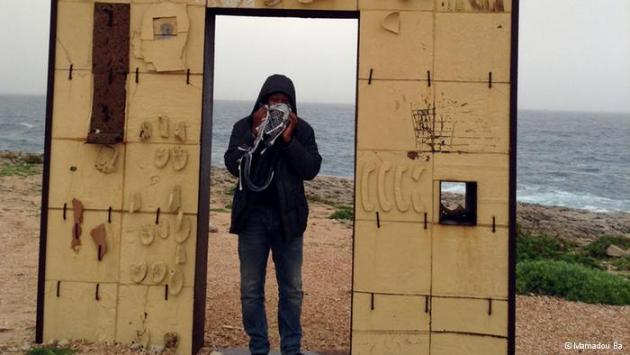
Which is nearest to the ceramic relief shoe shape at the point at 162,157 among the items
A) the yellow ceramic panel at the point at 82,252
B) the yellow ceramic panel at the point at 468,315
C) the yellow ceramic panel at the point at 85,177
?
the yellow ceramic panel at the point at 85,177

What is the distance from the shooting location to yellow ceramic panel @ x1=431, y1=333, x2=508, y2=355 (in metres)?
5.07

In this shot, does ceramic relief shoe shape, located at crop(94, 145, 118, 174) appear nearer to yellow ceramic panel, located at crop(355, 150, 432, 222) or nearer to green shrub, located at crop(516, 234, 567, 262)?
yellow ceramic panel, located at crop(355, 150, 432, 222)

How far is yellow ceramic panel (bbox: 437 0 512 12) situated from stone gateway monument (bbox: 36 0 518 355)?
0.01 m

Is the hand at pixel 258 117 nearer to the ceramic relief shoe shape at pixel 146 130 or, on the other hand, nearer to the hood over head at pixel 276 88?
the hood over head at pixel 276 88

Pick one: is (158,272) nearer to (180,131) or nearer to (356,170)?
(180,131)

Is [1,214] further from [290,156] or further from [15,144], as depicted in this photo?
[15,144]

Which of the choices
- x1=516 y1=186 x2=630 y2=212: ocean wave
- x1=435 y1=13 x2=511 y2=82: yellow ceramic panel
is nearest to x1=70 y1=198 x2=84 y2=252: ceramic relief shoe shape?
x1=435 y1=13 x2=511 y2=82: yellow ceramic panel

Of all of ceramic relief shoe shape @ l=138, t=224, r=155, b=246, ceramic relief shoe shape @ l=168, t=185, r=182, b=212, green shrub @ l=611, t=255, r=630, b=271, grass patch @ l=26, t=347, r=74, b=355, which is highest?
ceramic relief shoe shape @ l=168, t=185, r=182, b=212

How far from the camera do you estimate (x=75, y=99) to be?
535cm

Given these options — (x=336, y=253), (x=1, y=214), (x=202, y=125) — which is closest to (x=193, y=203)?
(x=202, y=125)

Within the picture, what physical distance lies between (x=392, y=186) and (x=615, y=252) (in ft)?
46.5

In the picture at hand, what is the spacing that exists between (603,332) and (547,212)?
20.8 m

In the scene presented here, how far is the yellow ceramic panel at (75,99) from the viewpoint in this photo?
210 inches

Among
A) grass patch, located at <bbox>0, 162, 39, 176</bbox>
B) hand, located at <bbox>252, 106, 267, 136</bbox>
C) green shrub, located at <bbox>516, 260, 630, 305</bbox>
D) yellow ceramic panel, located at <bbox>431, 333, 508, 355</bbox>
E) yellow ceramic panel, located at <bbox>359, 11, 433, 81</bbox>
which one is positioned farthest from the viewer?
grass patch, located at <bbox>0, 162, 39, 176</bbox>
